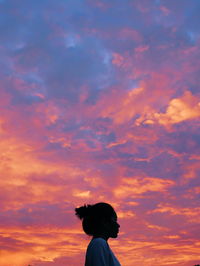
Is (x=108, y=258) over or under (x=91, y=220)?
under

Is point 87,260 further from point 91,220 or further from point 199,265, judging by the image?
point 199,265

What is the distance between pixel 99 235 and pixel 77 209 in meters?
0.65

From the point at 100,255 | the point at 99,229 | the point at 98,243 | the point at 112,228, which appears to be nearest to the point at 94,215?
the point at 99,229

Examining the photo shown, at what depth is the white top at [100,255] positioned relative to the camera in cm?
744

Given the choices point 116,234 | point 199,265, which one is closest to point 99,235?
point 116,234

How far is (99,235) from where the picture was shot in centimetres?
800

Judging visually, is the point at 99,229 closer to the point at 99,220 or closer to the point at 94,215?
the point at 99,220

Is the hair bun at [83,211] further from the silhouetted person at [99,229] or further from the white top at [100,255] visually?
the white top at [100,255]

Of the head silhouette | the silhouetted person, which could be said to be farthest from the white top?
the head silhouette

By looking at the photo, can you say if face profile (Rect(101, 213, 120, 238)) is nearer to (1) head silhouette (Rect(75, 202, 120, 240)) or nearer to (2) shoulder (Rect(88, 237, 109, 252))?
(1) head silhouette (Rect(75, 202, 120, 240))

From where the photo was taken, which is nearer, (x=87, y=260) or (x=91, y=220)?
(x=87, y=260)

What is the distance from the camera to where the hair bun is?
8310 mm

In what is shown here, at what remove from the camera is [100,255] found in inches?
293

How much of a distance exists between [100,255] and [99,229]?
2.13 feet
